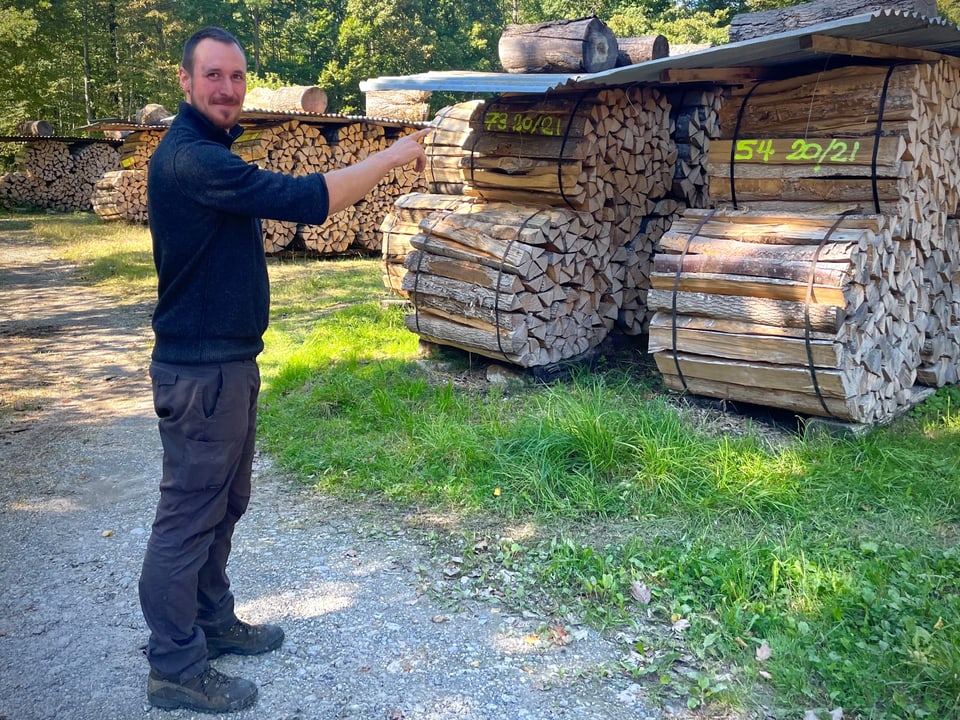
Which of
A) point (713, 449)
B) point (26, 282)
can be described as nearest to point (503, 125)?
point (713, 449)

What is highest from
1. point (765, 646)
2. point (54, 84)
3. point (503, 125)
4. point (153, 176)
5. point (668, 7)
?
point (668, 7)

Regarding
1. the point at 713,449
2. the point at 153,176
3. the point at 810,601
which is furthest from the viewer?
the point at 713,449

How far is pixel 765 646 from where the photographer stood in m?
3.08

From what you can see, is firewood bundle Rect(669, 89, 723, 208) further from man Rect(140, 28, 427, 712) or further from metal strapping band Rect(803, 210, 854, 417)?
man Rect(140, 28, 427, 712)

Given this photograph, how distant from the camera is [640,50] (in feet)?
21.2

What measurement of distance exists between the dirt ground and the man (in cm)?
25

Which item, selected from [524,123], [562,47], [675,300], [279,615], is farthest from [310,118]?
[279,615]

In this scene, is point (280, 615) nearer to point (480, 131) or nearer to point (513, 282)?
point (513, 282)

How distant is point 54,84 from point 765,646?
3335cm

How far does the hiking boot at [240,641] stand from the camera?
3.08m

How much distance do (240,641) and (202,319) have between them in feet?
4.28

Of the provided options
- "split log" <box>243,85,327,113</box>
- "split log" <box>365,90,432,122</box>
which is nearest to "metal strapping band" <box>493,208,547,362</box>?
"split log" <box>243,85,327,113</box>

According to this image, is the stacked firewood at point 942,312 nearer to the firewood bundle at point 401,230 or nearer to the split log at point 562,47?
the split log at point 562,47

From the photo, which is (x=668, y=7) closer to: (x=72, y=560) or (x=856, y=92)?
(x=856, y=92)
